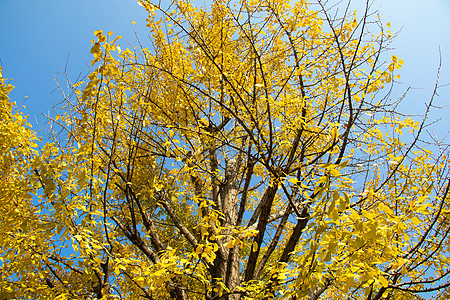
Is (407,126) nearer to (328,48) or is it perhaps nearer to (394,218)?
(328,48)

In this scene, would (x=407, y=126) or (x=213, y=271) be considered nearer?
(x=407, y=126)

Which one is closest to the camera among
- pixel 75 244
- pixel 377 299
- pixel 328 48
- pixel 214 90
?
pixel 75 244

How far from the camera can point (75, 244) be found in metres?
2.60

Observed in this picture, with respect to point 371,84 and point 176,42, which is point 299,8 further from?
point 176,42

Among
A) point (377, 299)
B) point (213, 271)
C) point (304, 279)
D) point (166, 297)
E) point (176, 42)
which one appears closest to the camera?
point (304, 279)

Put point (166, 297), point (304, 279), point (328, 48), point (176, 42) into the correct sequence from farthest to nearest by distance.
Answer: point (166, 297)
point (176, 42)
point (328, 48)
point (304, 279)

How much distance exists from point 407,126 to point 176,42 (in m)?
4.44

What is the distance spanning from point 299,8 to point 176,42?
8.21 feet

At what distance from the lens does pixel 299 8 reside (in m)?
4.29

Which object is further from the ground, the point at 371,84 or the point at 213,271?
the point at 371,84

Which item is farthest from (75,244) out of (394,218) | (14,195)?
(394,218)

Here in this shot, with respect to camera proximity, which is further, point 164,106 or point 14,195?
point 164,106

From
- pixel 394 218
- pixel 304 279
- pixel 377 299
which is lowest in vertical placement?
pixel 377 299

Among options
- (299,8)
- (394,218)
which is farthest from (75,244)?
(299,8)
